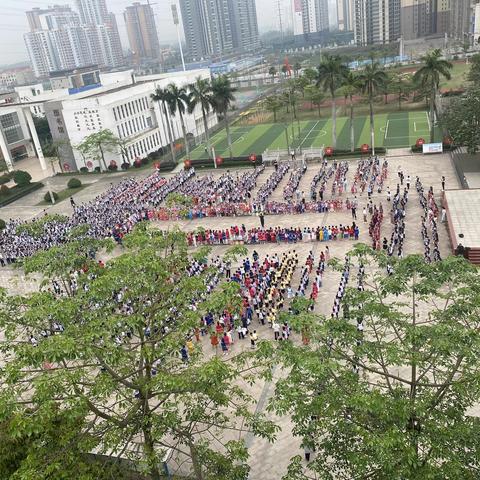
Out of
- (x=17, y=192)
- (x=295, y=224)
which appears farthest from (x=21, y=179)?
(x=295, y=224)

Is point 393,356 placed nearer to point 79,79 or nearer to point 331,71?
point 331,71

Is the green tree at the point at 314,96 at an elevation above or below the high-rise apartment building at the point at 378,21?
below

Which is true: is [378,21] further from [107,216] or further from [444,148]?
[107,216]

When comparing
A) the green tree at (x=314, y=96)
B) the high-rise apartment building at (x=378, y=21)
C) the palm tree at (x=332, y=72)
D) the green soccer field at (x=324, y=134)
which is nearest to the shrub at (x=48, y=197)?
the green soccer field at (x=324, y=134)

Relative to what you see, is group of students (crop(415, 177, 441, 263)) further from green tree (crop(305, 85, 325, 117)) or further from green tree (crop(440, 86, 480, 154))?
green tree (crop(305, 85, 325, 117))

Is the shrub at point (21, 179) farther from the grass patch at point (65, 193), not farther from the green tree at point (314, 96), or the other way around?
the green tree at point (314, 96)

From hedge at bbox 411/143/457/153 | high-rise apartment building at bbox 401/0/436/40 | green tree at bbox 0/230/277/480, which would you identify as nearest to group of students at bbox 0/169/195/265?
green tree at bbox 0/230/277/480
